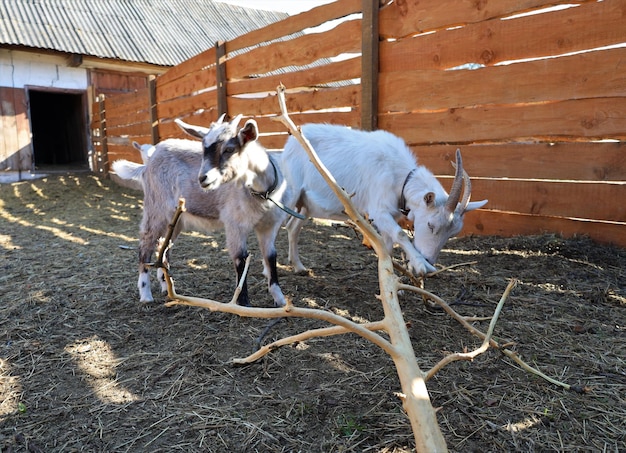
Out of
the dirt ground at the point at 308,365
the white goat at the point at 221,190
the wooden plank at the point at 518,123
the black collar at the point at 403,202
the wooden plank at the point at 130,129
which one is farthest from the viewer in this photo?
the wooden plank at the point at 130,129

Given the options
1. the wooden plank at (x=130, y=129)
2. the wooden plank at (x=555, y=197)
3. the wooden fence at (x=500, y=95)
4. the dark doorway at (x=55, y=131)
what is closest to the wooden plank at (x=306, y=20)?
the wooden fence at (x=500, y=95)

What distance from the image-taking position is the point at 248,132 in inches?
121

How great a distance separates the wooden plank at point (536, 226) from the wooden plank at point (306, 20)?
2708 mm

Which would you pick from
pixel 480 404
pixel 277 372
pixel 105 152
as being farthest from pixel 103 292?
pixel 105 152

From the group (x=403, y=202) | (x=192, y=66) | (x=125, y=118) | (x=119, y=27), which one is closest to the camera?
(x=403, y=202)

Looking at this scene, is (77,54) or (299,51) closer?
(299,51)

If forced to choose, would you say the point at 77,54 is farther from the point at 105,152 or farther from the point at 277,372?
the point at 277,372

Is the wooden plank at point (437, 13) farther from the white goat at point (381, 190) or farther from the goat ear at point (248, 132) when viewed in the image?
the goat ear at point (248, 132)

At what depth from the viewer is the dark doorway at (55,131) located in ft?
54.1

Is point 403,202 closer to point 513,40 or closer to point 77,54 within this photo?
point 513,40

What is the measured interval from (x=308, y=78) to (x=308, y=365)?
4.50 metres

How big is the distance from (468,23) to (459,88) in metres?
0.61

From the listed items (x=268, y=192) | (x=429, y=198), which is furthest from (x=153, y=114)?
(x=429, y=198)

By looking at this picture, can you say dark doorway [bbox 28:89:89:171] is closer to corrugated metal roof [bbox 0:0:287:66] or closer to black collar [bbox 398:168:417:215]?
corrugated metal roof [bbox 0:0:287:66]
